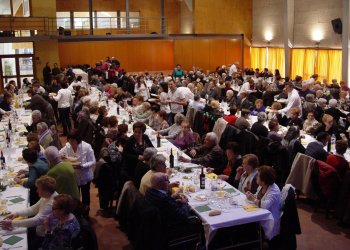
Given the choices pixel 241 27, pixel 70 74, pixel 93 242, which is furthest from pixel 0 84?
pixel 93 242

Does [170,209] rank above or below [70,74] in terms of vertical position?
below

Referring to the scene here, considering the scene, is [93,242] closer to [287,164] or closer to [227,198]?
[227,198]

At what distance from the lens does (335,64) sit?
675 inches

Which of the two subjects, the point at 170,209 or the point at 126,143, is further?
the point at 126,143

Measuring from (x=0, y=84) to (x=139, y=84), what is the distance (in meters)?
9.47

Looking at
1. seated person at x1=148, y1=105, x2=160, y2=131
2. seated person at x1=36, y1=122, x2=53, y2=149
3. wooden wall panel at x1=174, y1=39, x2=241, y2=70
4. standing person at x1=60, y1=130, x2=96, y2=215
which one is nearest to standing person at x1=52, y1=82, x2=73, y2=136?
seated person at x1=148, y1=105, x2=160, y2=131

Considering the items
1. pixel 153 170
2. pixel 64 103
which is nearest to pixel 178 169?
pixel 153 170

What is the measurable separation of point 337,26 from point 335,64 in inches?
59.9

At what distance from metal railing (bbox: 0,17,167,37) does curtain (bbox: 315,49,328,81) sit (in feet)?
27.0

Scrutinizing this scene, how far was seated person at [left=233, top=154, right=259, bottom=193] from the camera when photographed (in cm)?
548

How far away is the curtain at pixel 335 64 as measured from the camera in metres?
16.9

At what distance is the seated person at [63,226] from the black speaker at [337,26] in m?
15.0

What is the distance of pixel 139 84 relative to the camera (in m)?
13.5

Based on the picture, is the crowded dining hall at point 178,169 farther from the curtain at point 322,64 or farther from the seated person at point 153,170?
the curtain at point 322,64
